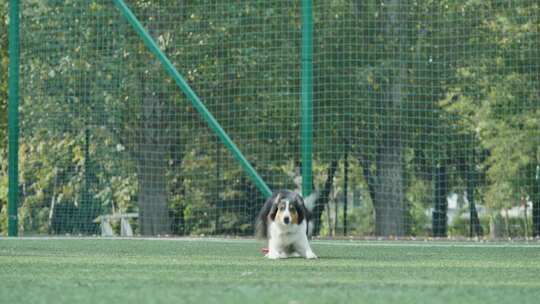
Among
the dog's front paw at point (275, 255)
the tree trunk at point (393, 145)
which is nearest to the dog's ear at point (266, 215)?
the dog's front paw at point (275, 255)

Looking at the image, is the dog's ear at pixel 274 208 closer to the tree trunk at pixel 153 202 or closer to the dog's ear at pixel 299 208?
the dog's ear at pixel 299 208

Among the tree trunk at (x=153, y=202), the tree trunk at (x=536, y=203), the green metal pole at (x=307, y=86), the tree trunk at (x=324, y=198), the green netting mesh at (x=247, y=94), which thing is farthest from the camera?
the tree trunk at (x=536, y=203)

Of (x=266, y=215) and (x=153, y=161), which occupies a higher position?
(x=153, y=161)

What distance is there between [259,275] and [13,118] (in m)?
8.43

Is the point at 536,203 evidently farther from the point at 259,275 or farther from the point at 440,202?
the point at 259,275

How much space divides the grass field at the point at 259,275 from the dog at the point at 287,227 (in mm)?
215

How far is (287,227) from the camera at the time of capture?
8.66m

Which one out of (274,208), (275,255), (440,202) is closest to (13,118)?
(274,208)

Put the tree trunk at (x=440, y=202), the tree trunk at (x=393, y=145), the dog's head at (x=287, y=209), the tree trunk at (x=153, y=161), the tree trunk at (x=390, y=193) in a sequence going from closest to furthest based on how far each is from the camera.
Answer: the dog's head at (x=287, y=209)
the tree trunk at (x=393, y=145)
the tree trunk at (x=390, y=193)
the tree trunk at (x=153, y=161)
the tree trunk at (x=440, y=202)

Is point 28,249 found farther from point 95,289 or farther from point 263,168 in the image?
point 263,168

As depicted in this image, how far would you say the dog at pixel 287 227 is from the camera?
28.1ft

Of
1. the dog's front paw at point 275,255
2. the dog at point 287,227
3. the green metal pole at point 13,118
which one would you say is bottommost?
the dog's front paw at point 275,255

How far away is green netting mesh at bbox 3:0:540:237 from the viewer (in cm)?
1612

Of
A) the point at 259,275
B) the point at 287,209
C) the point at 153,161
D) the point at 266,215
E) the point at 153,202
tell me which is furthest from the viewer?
the point at 153,202
